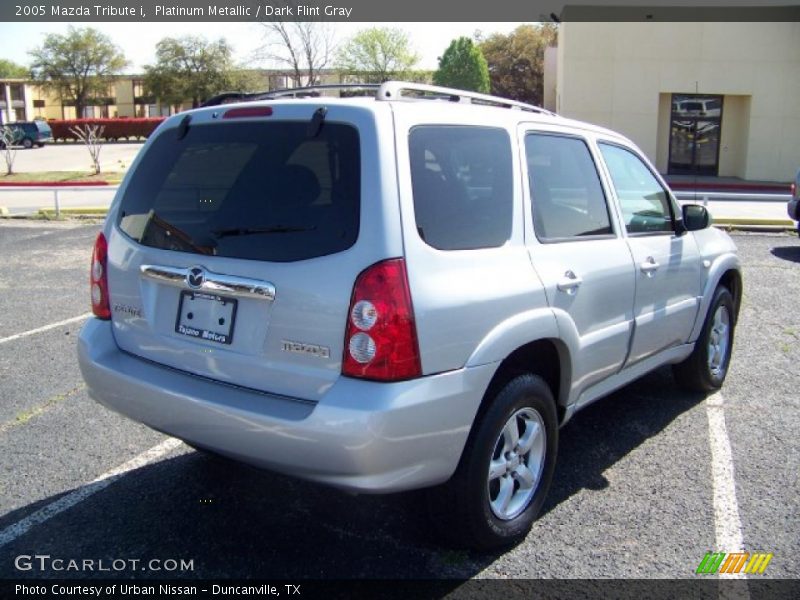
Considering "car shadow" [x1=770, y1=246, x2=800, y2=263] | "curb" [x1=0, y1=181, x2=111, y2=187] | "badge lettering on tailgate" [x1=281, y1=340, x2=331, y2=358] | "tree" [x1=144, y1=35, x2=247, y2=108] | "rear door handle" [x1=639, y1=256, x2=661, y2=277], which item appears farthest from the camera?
"tree" [x1=144, y1=35, x2=247, y2=108]

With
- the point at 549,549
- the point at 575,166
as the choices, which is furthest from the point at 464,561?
the point at 575,166

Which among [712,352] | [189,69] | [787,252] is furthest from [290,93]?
[189,69]

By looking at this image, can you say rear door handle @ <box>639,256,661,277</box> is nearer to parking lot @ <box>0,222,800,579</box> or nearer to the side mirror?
the side mirror

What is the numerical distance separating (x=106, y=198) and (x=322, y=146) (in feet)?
61.2

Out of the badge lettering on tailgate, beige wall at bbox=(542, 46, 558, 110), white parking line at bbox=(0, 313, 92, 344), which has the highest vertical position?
beige wall at bbox=(542, 46, 558, 110)

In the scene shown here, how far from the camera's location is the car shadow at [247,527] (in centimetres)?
309

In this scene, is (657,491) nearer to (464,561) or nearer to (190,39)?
(464,561)

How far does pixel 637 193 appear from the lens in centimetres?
443

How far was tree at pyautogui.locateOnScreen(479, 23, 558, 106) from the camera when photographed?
58125 mm

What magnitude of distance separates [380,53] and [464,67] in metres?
10.8

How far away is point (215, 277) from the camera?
2.92 m

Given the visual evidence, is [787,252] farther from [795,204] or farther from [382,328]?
[382,328]

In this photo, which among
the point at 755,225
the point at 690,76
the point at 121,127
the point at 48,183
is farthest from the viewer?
the point at 121,127

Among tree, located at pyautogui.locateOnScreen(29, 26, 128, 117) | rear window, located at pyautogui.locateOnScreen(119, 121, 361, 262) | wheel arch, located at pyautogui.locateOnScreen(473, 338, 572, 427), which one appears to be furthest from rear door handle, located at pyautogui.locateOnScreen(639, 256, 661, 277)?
tree, located at pyautogui.locateOnScreen(29, 26, 128, 117)
